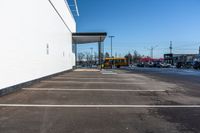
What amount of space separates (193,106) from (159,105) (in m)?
1.12

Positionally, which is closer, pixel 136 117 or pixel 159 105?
pixel 136 117

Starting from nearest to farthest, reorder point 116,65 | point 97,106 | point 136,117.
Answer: point 136,117, point 97,106, point 116,65

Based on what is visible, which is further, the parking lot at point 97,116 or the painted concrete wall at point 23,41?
the painted concrete wall at point 23,41

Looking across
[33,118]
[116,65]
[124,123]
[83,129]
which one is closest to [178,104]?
[124,123]

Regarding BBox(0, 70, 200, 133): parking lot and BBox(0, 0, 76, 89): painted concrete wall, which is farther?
BBox(0, 0, 76, 89): painted concrete wall

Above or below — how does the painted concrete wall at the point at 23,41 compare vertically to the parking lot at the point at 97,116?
above

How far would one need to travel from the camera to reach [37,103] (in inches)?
331

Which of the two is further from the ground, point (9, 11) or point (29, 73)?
point (9, 11)

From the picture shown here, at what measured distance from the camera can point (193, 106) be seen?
8.26 metres

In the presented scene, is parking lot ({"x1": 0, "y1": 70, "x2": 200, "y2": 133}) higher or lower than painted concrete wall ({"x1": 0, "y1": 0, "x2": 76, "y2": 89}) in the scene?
lower

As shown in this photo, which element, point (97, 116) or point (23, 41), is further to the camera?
point (23, 41)

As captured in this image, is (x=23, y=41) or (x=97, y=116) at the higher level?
(x=23, y=41)

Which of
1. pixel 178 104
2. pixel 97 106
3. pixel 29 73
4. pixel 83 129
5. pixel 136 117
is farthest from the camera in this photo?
pixel 29 73

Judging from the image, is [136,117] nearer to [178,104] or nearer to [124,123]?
[124,123]
